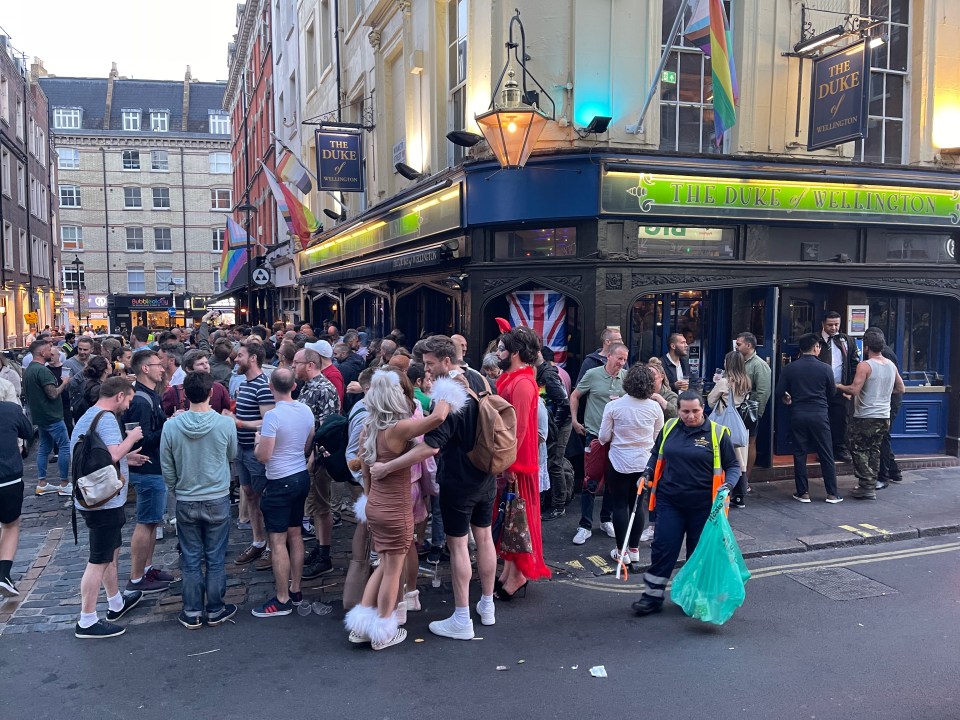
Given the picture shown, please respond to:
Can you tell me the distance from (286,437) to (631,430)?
2854 millimetres

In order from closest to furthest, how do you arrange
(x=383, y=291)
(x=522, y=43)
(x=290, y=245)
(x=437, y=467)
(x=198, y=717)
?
(x=198, y=717)
(x=437, y=467)
(x=522, y=43)
(x=383, y=291)
(x=290, y=245)

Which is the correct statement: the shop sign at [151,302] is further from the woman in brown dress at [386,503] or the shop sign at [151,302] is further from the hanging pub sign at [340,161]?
the woman in brown dress at [386,503]

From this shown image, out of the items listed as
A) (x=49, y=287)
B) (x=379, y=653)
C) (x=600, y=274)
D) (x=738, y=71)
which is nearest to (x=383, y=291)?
(x=600, y=274)

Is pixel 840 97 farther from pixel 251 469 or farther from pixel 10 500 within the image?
pixel 10 500

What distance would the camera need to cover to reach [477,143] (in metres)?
9.50

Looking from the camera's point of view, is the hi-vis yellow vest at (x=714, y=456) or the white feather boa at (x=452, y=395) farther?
the hi-vis yellow vest at (x=714, y=456)

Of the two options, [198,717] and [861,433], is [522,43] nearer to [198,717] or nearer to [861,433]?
[861,433]

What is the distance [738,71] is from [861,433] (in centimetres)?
489

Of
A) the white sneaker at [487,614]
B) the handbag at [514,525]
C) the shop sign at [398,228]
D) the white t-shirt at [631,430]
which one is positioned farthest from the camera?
the shop sign at [398,228]

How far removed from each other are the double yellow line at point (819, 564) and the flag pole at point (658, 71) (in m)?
5.41

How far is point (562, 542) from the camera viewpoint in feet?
22.9

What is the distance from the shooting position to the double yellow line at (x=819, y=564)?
19.4 ft

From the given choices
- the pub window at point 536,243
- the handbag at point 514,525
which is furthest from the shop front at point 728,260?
the handbag at point 514,525

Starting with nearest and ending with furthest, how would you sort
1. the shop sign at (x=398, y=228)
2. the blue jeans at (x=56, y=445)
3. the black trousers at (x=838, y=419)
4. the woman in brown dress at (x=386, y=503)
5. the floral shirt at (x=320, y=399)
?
the woman in brown dress at (x=386, y=503)
the floral shirt at (x=320, y=399)
the blue jeans at (x=56, y=445)
the black trousers at (x=838, y=419)
the shop sign at (x=398, y=228)
